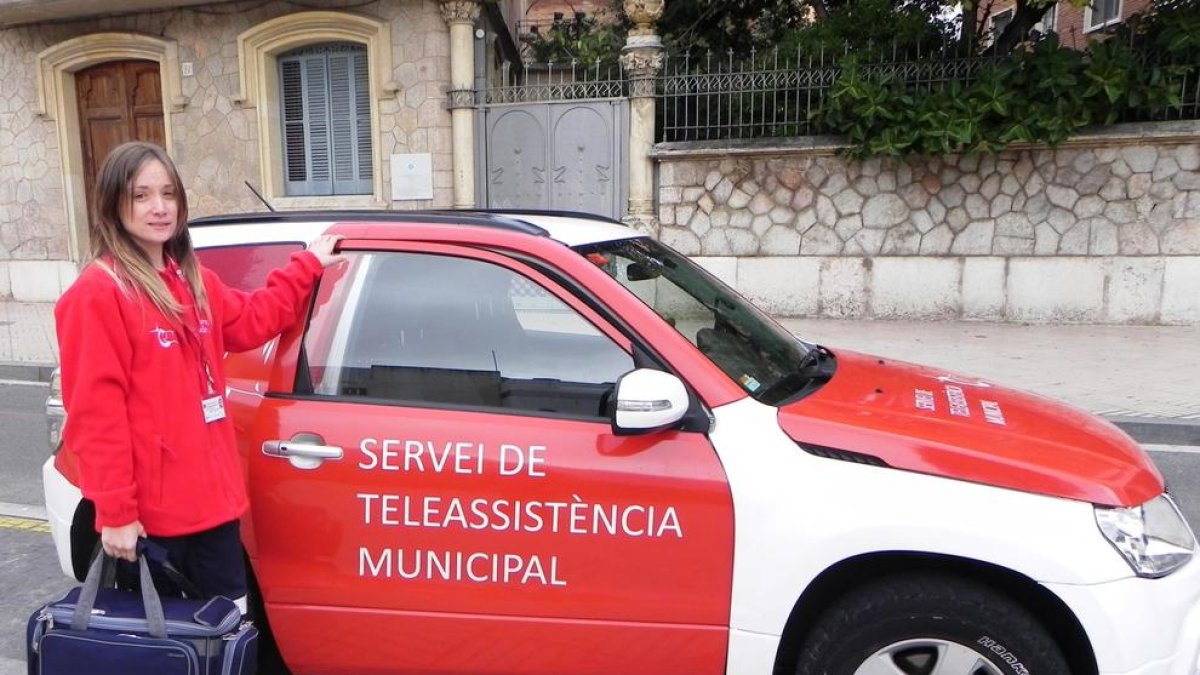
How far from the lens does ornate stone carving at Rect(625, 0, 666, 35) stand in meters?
10.2

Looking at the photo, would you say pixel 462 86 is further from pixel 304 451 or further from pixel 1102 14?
pixel 1102 14

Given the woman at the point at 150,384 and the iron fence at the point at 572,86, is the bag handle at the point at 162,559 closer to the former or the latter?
the woman at the point at 150,384

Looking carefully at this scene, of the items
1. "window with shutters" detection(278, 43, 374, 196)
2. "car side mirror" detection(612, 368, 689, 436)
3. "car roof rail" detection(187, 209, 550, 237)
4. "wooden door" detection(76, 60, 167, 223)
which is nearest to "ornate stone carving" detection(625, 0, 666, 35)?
"window with shutters" detection(278, 43, 374, 196)

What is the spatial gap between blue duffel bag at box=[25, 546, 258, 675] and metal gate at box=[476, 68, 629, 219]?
8.89 meters

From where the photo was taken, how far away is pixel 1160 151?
919 cm

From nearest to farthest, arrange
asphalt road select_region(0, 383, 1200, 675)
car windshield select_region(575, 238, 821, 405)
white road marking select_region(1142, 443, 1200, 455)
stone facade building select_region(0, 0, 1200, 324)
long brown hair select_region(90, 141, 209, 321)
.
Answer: long brown hair select_region(90, 141, 209, 321)
car windshield select_region(575, 238, 821, 405)
asphalt road select_region(0, 383, 1200, 675)
white road marking select_region(1142, 443, 1200, 455)
stone facade building select_region(0, 0, 1200, 324)

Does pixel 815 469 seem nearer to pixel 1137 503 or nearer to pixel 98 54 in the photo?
Answer: pixel 1137 503

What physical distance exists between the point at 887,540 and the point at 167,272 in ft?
6.72

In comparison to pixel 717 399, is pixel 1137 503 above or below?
below

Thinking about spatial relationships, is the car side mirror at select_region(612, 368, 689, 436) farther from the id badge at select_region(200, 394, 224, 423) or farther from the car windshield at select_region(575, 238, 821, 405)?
the id badge at select_region(200, 394, 224, 423)

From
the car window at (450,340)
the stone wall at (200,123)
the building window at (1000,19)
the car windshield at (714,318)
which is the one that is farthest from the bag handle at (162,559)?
the building window at (1000,19)

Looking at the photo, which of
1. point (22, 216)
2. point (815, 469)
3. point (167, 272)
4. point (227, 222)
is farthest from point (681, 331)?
point (22, 216)

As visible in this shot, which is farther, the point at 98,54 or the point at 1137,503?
the point at 98,54

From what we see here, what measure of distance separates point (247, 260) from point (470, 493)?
123 cm
